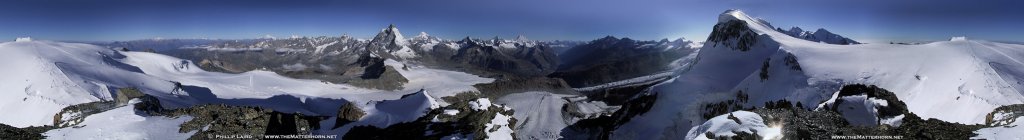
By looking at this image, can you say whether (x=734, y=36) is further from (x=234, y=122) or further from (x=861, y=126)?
(x=234, y=122)

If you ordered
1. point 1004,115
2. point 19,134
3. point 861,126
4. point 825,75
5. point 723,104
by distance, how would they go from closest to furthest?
point 861,126 → point 1004,115 → point 19,134 → point 825,75 → point 723,104

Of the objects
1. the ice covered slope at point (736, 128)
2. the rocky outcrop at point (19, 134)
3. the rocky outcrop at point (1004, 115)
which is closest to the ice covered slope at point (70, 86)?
the rocky outcrop at point (19, 134)

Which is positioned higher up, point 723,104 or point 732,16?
point 732,16

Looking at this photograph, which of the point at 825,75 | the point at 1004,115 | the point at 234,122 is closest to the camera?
the point at 1004,115

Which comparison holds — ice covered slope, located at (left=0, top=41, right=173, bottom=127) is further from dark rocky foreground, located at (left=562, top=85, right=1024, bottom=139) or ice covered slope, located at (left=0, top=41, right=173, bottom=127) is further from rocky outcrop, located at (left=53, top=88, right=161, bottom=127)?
dark rocky foreground, located at (left=562, top=85, right=1024, bottom=139)

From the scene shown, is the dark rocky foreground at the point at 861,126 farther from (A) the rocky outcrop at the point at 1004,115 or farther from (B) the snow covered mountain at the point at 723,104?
(B) the snow covered mountain at the point at 723,104

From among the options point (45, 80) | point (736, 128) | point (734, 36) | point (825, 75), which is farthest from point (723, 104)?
point (45, 80)

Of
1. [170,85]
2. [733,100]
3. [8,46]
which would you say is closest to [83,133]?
[733,100]

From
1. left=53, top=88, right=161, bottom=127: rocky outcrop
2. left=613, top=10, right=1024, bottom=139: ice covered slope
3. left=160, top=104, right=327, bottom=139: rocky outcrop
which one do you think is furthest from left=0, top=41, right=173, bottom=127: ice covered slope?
left=613, top=10, right=1024, bottom=139: ice covered slope

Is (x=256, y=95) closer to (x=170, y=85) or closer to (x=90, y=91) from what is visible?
(x=170, y=85)

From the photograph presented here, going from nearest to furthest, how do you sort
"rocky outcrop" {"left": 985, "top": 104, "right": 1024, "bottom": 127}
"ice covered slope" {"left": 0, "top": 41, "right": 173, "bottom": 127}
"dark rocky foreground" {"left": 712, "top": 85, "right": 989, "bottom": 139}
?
"dark rocky foreground" {"left": 712, "top": 85, "right": 989, "bottom": 139} → "rocky outcrop" {"left": 985, "top": 104, "right": 1024, "bottom": 127} → "ice covered slope" {"left": 0, "top": 41, "right": 173, "bottom": 127}
